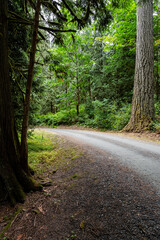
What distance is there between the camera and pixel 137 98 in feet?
23.4

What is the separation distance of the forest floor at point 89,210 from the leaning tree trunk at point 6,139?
9.2 inches

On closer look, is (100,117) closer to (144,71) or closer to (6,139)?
(144,71)

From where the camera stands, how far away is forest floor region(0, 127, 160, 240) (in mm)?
1338

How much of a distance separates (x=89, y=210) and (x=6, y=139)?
6.05 ft

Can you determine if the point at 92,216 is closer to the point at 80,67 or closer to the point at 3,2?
the point at 3,2

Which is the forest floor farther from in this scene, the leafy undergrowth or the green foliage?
the green foliage

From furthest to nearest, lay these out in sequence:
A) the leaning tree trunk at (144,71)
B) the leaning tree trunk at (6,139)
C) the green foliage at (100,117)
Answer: the green foliage at (100,117), the leaning tree trunk at (144,71), the leaning tree trunk at (6,139)

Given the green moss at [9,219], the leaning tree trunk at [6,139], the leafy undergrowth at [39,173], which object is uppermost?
the leaning tree trunk at [6,139]

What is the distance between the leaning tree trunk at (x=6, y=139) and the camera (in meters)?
2.06

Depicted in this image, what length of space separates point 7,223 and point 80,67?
1473cm

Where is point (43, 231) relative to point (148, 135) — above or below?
below

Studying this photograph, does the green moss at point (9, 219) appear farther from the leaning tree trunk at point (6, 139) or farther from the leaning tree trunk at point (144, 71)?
the leaning tree trunk at point (144, 71)

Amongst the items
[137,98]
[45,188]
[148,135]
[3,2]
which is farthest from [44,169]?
[137,98]

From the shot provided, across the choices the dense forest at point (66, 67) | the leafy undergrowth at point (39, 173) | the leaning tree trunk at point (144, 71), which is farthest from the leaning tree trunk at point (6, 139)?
the leaning tree trunk at point (144, 71)
